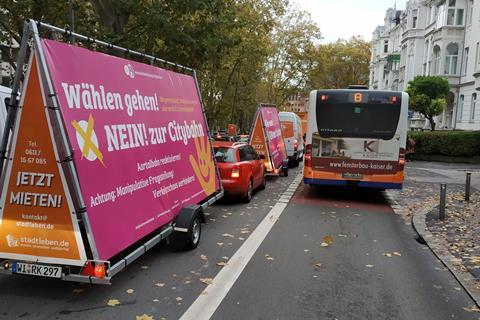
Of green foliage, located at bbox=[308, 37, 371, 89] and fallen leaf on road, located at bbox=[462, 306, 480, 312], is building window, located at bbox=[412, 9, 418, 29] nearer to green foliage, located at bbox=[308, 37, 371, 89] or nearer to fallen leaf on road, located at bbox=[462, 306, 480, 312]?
green foliage, located at bbox=[308, 37, 371, 89]

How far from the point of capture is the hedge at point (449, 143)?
28.2 meters

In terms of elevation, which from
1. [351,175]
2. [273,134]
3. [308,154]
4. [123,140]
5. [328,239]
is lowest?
[328,239]

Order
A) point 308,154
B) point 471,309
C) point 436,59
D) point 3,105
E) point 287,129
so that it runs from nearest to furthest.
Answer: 1. point 471,309
2. point 3,105
3. point 308,154
4. point 287,129
5. point 436,59

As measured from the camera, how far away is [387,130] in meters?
12.2

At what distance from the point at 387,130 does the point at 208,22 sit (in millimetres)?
5955

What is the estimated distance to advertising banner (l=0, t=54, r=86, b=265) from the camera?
474cm

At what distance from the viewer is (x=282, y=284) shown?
5.85 m

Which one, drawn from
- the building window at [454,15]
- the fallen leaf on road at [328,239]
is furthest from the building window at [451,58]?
the fallen leaf on road at [328,239]

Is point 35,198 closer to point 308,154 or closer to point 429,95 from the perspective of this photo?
point 308,154

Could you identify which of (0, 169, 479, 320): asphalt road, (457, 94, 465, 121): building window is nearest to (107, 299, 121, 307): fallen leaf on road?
(0, 169, 479, 320): asphalt road

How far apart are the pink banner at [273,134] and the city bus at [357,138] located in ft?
14.2

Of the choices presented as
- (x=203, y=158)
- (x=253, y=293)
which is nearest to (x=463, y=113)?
(x=203, y=158)

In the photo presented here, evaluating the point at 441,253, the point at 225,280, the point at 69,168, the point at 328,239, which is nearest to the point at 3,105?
the point at 69,168

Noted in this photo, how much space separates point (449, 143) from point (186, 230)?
84.9ft
